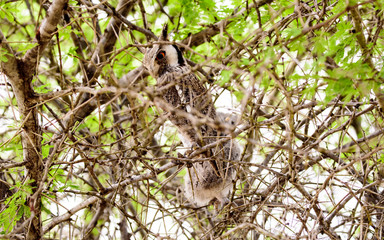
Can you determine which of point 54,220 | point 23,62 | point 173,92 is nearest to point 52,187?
point 54,220

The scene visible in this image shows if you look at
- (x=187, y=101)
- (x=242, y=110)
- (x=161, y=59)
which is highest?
(x=161, y=59)

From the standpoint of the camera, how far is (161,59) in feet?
10.3

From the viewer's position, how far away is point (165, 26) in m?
2.91

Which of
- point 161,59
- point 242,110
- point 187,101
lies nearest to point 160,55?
point 161,59

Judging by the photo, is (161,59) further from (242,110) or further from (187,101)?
(242,110)

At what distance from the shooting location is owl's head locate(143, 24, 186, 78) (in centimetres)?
311

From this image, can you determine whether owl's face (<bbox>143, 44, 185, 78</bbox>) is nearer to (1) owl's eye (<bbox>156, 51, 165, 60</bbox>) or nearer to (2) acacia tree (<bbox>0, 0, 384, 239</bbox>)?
(1) owl's eye (<bbox>156, 51, 165, 60</bbox>)

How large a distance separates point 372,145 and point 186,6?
5.95 feet

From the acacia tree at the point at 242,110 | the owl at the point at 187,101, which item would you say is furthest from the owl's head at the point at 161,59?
the acacia tree at the point at 242,110

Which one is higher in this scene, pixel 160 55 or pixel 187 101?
pixel 160 55

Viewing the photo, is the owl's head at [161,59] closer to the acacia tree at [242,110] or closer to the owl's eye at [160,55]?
the owl's eye at [160,55]

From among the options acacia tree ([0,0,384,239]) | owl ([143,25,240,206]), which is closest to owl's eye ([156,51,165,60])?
owl ([143,25,240,206])

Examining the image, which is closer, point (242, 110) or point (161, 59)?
point (242, 110)

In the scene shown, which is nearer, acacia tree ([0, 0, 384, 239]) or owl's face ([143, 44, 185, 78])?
acacia tree ([0, 0, 384, 239])
